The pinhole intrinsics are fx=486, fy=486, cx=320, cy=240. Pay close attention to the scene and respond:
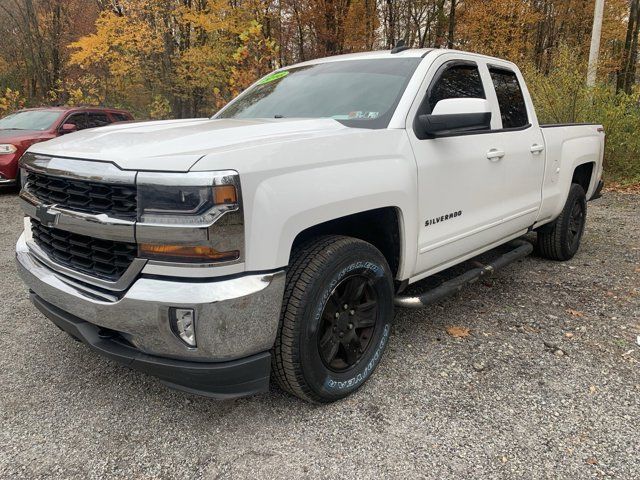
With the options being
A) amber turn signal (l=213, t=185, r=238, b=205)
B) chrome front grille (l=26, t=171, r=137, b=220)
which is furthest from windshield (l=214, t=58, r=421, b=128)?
chrome front grille (l=26, t=171, r=137, b=220)

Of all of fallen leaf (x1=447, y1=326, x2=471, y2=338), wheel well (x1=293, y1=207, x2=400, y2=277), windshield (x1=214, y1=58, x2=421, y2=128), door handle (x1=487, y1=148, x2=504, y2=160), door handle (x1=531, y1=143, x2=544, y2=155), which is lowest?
fallen leaf (x1=447, y1=326, x2=471, y2=338)

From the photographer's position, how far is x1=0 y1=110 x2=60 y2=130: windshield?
9633 mm

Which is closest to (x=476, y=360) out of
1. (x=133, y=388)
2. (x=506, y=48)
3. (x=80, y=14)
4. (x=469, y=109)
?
(x=469, y=109)

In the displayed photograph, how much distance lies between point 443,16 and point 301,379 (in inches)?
881

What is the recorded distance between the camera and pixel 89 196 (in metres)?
2.12

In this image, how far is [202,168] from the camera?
1939mm

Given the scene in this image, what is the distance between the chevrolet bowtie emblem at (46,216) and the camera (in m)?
2.28

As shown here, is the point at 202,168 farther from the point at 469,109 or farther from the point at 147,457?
the point at 469,109

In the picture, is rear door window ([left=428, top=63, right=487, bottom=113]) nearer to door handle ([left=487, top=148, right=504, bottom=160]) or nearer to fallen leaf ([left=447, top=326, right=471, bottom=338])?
door handle ([left=487, top=148, right=504, bottom=160])

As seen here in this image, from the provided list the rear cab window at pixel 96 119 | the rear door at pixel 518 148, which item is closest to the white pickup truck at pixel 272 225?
the rear door at pixel 518 148

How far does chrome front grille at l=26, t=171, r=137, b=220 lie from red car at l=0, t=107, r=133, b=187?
7.32 m

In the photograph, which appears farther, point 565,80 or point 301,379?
point 565,80

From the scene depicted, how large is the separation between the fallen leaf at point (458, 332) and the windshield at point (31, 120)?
29.9 ft

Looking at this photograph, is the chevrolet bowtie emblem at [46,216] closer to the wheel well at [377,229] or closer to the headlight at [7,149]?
the wheel well at [377,229]
